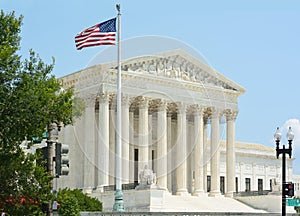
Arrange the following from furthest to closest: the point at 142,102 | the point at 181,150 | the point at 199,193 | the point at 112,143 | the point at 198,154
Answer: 1. the point at 198,154
2. the point at 199,193
3. the point at 181,150
4. the point at 112,143
5. the point at 142,102

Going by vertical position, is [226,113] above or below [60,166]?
above

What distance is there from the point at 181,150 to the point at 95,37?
3142 centimetres

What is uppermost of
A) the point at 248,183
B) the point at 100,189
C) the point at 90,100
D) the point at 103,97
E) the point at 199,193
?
the point at 103,97

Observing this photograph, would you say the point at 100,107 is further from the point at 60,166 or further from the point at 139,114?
the point at 60,166

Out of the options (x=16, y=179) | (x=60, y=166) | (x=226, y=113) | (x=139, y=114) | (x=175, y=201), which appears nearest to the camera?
(x=60, y=166)

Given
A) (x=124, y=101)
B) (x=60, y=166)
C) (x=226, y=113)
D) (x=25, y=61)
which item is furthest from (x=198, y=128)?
(x=60, y=166)

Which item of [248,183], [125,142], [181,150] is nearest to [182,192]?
[181,150]

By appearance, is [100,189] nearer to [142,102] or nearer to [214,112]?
[142,102]

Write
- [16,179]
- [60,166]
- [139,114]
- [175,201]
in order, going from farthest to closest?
[139,114], [175,201], [16,179], [60,166]

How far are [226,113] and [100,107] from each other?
1613cm

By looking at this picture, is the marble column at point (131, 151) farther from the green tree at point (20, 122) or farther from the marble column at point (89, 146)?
the green tree at point (20, 122)

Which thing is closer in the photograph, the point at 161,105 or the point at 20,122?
the point at 20,122

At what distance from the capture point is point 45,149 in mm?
18969

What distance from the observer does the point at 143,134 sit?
6625 centimetres
